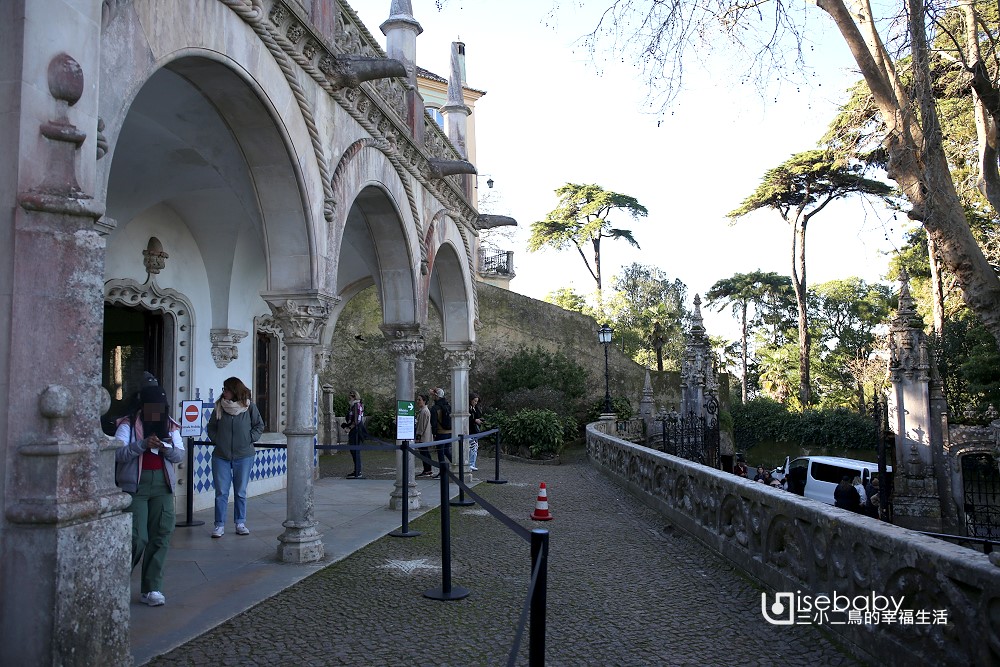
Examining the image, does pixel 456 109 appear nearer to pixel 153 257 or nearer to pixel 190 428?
pixel 153 257

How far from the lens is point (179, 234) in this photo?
9.84m

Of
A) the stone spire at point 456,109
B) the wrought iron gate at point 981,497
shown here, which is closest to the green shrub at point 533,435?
the stone spire at point 456,109

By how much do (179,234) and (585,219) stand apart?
3639 centimetres

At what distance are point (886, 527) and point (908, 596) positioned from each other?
1.48 feet

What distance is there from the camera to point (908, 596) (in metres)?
3.67

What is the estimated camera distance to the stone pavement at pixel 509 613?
168 inches

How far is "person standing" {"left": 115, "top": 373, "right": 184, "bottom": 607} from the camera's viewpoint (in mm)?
4852

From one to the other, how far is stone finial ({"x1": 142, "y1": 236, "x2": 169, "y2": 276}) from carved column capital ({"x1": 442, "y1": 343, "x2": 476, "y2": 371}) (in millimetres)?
5374

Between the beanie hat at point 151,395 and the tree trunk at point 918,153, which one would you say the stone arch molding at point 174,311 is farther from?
the tree trunk at point 918,153

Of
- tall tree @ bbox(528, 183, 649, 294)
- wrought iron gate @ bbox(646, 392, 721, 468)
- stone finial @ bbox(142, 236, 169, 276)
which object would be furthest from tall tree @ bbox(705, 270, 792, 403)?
stone finial @ bbox(142, 236, 169, 276)

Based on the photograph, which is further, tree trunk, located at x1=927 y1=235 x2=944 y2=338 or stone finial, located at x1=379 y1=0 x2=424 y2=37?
tree trunk, located at x1=927 y1=235 x2=944 y2=338

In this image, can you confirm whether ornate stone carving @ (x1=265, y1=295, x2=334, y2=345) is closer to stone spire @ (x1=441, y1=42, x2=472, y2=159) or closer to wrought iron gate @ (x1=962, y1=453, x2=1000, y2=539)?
stone spire @ (x1=441, y1=42, x2=472, y2=159)

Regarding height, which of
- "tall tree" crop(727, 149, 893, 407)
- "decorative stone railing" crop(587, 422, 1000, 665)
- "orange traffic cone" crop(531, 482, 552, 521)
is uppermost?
"tall tree" crop(727, 149, 893, 407)

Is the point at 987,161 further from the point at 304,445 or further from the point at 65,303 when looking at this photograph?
the point at 65,303
